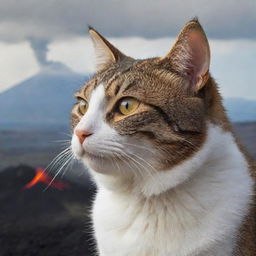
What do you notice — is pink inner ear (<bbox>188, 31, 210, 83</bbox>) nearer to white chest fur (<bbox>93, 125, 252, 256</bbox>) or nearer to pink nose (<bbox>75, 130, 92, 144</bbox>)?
white chest fur (<bbox>93, 125, 252, 256</bbox>)

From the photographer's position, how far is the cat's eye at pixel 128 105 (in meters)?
1.84

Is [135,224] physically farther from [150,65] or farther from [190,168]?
[150,65]

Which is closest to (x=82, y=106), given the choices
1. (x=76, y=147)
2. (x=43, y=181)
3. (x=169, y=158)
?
(x=76, y=147)

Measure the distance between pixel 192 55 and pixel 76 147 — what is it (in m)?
0.49

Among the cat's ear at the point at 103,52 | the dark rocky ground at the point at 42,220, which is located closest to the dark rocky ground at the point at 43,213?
the dark rocky ground at the point at 42,220

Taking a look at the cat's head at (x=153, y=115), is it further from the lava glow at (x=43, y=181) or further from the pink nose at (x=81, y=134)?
the lava glow at (x=43, y=181)

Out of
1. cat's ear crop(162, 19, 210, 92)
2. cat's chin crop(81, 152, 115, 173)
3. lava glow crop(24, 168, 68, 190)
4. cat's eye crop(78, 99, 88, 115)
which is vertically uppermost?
cat's ear crop(162, 19, 210, 92)

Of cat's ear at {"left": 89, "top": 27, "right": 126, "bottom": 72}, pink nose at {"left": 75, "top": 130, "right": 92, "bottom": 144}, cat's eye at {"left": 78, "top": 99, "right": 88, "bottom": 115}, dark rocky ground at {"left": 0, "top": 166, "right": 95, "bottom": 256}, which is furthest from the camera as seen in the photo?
dark rocky ground at {"left": 0, "top": 166, "right": 95, "bottom": 256}

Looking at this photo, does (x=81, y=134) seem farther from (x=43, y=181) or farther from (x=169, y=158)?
(x=43, y=181)

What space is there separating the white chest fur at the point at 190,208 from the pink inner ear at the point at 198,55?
187mm

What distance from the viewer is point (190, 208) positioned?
1894mm

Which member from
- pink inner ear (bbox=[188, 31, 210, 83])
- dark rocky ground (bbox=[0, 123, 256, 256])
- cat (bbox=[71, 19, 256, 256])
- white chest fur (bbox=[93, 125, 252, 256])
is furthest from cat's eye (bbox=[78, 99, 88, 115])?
dark rocky ground (bbox=[0, 123, 256, 256])

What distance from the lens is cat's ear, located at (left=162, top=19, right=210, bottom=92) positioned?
183 centimetres

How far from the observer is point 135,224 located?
1934 millimetres
